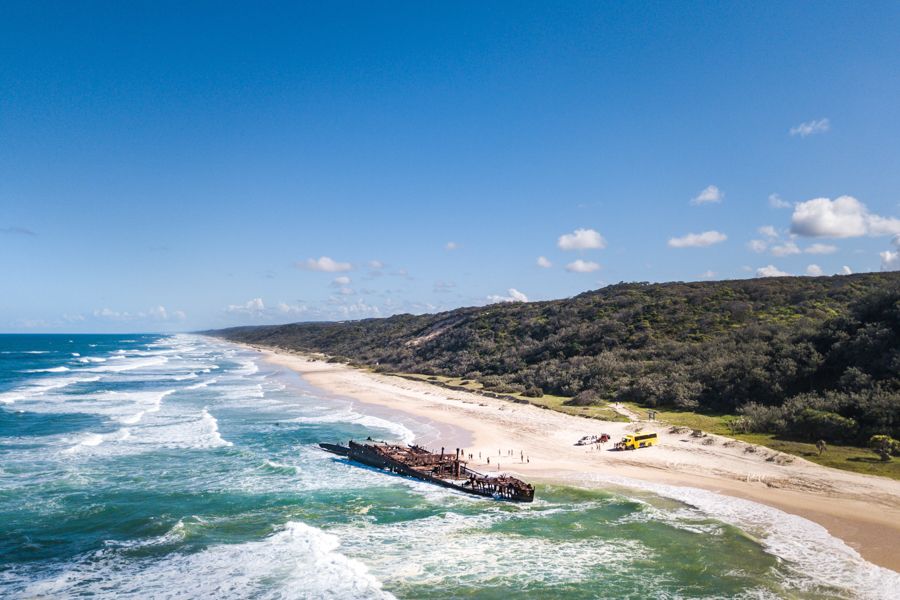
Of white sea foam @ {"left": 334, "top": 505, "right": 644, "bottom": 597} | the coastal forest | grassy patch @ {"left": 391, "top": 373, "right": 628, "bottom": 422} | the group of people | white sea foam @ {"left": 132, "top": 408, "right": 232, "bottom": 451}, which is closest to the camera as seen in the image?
white sea foam @ {"left": 334, "top": 505, "right": 644, "bottom": 597}

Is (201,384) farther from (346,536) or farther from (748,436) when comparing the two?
(748,436)

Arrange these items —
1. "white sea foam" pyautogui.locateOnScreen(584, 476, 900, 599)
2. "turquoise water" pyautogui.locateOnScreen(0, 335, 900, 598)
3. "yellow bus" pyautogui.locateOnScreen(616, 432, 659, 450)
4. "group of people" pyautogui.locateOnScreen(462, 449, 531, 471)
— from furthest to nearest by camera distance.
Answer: "yellow bus" pyautogui.locateOnScreen(616, 432, 659, 450) → "group of people" pyautogui.locateOnScreen(462, 449, 531, 471) → "turquoise water" pyautogui.locateOnScreen(0, 335, 900, 598) → "white sea foam" pyautogui.locateOnScreen(584, 476, 900, 599)

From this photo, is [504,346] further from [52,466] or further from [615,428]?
[52,466]

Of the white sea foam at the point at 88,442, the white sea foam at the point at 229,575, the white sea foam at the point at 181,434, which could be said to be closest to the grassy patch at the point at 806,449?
the white sea foam at the point at 229,575

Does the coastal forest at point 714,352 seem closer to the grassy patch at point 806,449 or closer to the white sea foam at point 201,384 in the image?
the grassy patch at point 806,449

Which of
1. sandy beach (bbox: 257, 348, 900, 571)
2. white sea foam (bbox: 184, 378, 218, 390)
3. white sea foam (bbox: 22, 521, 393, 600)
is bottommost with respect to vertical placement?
white sea foam (bbox: 22, 521, 393, 600)

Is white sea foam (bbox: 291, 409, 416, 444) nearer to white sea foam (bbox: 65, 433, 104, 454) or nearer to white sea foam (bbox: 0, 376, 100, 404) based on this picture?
white sea foam (bbox: 65, 433, 104, 454)

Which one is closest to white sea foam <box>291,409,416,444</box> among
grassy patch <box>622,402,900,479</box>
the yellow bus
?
the yellow bus
